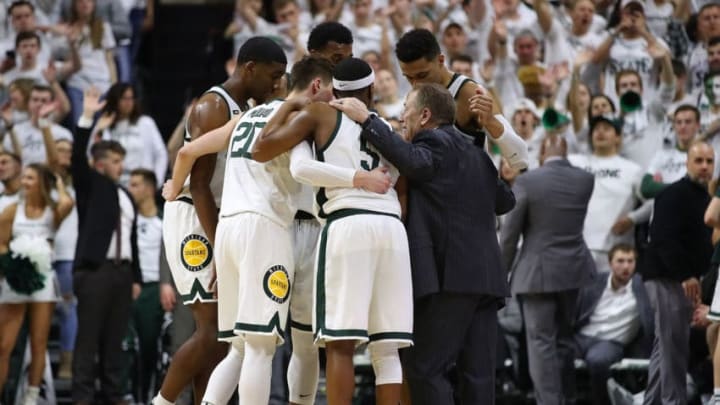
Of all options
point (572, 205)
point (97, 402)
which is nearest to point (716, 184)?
point (572, 205)

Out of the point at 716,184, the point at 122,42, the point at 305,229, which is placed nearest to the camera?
the point at 305,229

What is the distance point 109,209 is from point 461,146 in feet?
15.7

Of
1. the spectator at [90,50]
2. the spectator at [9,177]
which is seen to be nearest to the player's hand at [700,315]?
the spectator at [9,177]

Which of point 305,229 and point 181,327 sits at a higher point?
point 305,229

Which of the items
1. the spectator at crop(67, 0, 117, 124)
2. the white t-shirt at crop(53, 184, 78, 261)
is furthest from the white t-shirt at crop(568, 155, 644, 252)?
the spectator at crop(67, 0, 117, 124)

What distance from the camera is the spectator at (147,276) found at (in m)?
12.2

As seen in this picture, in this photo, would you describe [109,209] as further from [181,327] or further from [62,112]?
[62,112]

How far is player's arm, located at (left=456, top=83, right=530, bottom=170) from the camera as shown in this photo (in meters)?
7.67

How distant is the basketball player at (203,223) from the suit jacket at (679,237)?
137 inches

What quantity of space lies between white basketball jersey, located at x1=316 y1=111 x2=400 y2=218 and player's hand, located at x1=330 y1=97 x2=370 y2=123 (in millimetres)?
45

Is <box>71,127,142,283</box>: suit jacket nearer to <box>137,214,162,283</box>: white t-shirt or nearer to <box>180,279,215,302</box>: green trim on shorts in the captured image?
<box>137,214,162,283</box>: white t-shirt

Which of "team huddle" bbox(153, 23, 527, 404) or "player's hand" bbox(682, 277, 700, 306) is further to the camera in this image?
"player's hand" bbox(682, 277, 700, 306)

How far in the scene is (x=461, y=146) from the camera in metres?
7.54

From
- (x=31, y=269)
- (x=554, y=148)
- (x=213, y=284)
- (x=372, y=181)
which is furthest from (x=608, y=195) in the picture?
(x=372, y=181)
